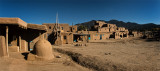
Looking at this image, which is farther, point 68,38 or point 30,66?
point 68,38

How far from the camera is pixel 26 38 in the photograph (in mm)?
11719

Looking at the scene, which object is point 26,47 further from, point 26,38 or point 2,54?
point 2,54

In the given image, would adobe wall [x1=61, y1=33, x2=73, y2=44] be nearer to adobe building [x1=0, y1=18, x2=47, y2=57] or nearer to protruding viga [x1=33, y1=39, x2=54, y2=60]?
adobe building [x1=0, y1=18, x2=47, y2=57]

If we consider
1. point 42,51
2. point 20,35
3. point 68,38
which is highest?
point 20,35

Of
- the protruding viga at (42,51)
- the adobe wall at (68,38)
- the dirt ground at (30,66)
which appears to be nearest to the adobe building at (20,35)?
the protruding viga at (42,51)

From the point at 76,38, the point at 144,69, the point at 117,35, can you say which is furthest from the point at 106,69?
the point at 117,35

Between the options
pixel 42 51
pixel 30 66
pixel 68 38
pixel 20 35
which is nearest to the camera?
pixel 30 66

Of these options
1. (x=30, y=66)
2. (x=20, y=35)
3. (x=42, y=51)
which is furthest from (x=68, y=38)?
(x=30, y=66)

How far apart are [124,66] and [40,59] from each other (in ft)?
20.0

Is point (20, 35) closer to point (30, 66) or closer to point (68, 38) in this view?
point (30, 66)

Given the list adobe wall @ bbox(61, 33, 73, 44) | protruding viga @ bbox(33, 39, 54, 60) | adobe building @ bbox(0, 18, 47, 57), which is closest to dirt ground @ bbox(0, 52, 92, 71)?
protruding viga @ bbox(33, 39, 54, 60)

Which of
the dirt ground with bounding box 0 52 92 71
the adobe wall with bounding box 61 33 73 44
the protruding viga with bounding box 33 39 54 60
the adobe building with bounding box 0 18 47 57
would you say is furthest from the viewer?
the adobe wall with bounding box 61 33 73 44

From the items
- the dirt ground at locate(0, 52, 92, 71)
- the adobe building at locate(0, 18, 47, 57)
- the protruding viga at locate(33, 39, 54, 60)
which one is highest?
the adobe building at locate(0, 18, 47, 57)

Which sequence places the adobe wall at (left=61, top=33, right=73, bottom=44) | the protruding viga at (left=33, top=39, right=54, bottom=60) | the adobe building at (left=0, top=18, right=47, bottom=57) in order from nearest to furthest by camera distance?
the protruding viga at (left=33, top=39, right=54, bottom=60)
the adobe building at (left=0, top=18, right=47, bottom=57)
the adobe wall at (left=61, top=33, right=73, bottom=44)
